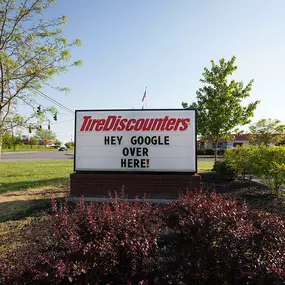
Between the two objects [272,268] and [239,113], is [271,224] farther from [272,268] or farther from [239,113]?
[239,113]

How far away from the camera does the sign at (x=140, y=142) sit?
8141mm

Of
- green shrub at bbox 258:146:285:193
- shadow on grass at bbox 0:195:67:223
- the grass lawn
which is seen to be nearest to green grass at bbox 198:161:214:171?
green shrub at bbox 258:146:285:193

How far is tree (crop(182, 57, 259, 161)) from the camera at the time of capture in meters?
16.5

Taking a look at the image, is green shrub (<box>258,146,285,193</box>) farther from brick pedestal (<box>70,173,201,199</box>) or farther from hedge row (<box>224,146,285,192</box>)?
brick pedestal (<box>70,173,201,199</box>)

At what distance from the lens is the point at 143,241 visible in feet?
9.18

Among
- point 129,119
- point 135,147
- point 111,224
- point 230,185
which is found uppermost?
point 129,119

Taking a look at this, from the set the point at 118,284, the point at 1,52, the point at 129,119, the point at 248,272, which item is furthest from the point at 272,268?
the point at 1,52

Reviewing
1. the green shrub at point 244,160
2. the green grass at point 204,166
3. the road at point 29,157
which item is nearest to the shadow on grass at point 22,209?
the green shrub at point 244,160

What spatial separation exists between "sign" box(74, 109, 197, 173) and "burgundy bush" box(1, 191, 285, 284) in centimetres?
494

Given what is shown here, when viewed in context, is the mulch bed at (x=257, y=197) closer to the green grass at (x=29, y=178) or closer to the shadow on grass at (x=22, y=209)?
the shadow on grass at (x=22, y=209)

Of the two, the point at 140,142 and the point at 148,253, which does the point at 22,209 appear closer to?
the point at 140,142

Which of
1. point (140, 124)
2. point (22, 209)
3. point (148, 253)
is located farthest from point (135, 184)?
point (148, 253)

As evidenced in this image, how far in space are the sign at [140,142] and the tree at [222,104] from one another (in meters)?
8.97

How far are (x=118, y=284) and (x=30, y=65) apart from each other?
7870mm
